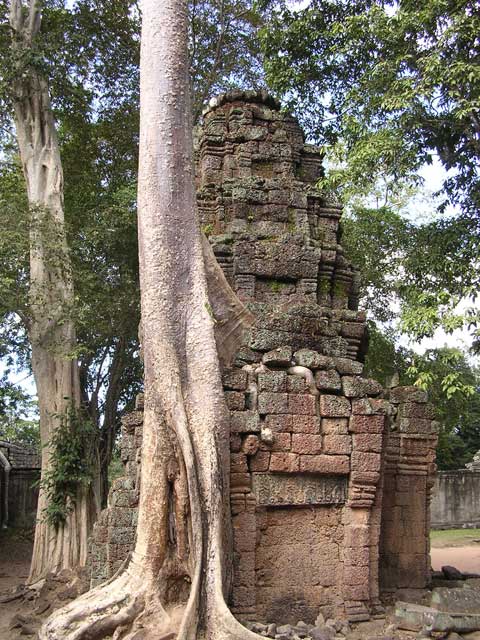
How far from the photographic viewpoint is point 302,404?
19.1ft

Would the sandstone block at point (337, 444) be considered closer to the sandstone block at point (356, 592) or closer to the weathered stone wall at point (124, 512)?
the sandstone block at point (356, 592)

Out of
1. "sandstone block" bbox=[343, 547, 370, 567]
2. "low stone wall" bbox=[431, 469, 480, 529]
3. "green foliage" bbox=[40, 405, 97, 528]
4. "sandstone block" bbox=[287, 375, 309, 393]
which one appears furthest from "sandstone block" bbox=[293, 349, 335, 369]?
"low stone wall" bbox=[431, 469, 480, 529]

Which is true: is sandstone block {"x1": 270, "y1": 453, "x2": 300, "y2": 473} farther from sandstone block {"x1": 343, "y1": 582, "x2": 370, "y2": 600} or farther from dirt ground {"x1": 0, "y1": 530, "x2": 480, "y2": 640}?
dirt ground {"x1": 0, "y1": 530, "x2": 480, "y2": 640}

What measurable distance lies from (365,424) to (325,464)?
0.47 m

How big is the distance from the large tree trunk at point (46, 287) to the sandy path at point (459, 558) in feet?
18.2

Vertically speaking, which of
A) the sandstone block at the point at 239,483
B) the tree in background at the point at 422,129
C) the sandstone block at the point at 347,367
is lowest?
the sandstone block at the point at 239,483

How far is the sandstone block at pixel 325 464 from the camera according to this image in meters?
5.70

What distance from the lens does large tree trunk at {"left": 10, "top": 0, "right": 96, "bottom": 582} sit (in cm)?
1073

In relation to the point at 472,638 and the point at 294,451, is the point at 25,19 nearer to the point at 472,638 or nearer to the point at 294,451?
the point at 294,451

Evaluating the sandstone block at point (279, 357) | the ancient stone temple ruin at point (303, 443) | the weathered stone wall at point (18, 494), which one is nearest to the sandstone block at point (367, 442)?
the ancient stone temple ruin at point (303, 443)

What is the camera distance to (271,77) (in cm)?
1188

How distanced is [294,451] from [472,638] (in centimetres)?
191

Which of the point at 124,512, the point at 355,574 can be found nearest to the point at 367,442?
the point at 355,574

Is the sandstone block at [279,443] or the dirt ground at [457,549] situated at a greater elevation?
the sandstone block at [279,443]
